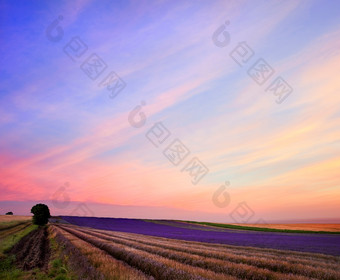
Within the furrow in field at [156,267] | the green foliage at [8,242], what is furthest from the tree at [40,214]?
the furrow in field at [156,267]

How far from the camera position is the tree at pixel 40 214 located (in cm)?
5169

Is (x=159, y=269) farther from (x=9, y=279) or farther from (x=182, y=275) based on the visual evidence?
(x=9, y=279)

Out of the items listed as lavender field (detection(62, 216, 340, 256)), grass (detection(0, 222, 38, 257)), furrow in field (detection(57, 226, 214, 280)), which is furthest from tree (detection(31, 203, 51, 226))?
furrow in field (detection(57, 226, 214, 280))

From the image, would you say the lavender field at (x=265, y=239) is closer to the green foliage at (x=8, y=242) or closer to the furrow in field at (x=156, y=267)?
the furrow in field at (x=156, y=267)

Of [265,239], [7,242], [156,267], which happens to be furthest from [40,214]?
[156,267]

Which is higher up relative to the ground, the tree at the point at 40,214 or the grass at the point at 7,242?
the tree at the point at 40,214

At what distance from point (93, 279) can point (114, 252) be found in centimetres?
605

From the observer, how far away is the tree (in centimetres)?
5169

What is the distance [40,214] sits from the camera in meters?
52.1

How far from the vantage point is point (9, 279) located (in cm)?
954

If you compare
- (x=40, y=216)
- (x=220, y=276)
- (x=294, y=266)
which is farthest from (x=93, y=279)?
(x=40, y=216)

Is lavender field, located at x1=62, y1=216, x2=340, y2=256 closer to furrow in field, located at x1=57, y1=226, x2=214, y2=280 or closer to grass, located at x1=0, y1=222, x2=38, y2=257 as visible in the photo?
furrow in field, located at x1=57, y1=226, x2=214, y2=280

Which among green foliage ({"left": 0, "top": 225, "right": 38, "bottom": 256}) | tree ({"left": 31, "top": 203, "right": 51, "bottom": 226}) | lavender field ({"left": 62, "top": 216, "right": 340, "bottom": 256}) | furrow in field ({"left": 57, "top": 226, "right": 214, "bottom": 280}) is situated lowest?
lavender field ({"left": 62, "top": 216, "right": 340, "bottom": 256})

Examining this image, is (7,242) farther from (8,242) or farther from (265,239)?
(265,239)
